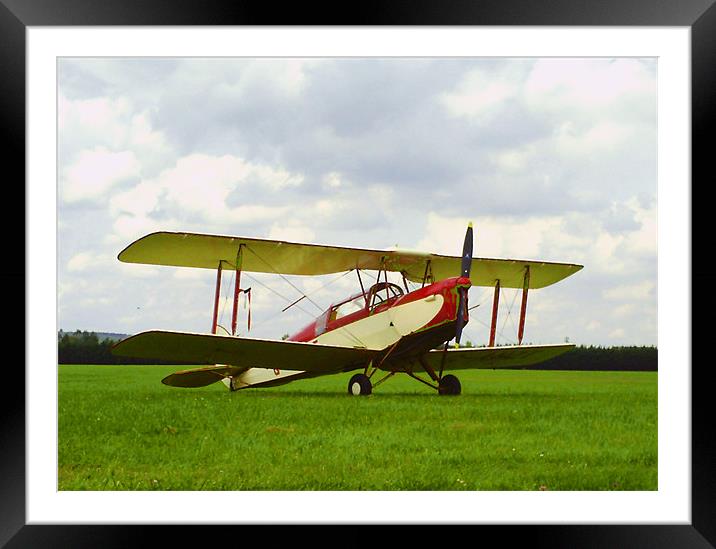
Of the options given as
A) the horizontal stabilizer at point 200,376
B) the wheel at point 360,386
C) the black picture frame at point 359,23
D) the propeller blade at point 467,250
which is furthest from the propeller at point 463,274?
the black picture frame at point 359,23

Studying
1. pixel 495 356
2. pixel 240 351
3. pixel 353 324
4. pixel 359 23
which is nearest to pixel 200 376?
pixel 240 351

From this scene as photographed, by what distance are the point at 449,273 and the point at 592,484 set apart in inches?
290

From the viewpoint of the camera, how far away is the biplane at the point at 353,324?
963 cm

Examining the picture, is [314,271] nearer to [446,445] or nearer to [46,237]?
[446,445]

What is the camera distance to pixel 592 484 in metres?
5.17

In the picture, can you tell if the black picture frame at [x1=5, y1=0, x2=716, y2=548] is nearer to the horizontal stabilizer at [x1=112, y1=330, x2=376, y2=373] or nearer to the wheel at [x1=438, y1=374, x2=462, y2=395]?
the horizontal stabilizer at [x1=112, y1=330, x2=376, y2=373]

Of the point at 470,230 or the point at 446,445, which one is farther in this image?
the point at 470,230

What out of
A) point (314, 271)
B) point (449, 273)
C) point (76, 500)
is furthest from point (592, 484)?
point (449, 273)

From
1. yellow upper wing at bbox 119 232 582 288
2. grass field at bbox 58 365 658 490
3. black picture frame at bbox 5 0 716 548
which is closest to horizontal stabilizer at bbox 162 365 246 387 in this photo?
yellow upper wing at bbox 119 232 582 288

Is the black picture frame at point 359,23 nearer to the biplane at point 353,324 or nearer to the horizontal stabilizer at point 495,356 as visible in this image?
the biplane at point 353,324

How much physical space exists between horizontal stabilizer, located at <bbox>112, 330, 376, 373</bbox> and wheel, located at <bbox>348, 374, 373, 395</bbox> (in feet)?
1.29

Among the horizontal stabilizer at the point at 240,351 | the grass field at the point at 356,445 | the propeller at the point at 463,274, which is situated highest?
the propeller at the point at 463,274

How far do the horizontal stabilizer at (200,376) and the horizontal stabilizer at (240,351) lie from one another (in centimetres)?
144

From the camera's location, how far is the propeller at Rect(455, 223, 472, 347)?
9805 millimetres
